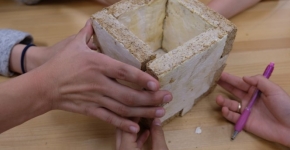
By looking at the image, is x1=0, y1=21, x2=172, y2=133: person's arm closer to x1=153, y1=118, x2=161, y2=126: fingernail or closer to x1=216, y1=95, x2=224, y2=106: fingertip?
x1=153, y1=118, x2=161, y2=126: fingernail

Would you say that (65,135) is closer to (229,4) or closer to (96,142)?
(96,142)

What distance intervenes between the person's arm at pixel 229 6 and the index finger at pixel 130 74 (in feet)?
1.52

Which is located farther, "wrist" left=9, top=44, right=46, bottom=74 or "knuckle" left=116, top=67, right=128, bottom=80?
"wrist" left=9, top=44, right=46, bottom=74

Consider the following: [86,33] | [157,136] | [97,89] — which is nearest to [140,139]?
[157,136]

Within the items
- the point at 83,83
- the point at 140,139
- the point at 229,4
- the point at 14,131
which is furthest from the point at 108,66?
the point at 229,4

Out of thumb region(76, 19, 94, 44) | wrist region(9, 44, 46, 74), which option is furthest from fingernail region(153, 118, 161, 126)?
wrist region(9, 44, 46, 74)

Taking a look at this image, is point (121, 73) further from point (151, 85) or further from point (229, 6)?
point (229, 6)

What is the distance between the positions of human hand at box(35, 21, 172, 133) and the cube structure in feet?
0.13

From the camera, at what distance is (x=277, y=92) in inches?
27.0

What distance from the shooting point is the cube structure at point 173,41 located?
1.86 feet

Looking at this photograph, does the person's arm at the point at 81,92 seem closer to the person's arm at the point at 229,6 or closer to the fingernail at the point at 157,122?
the fingernail at the point at 157,122

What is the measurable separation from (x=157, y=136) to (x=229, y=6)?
1.64 feet

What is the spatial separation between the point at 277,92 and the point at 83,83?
449 millimetres

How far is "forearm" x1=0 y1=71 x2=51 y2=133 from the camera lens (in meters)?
0.57
